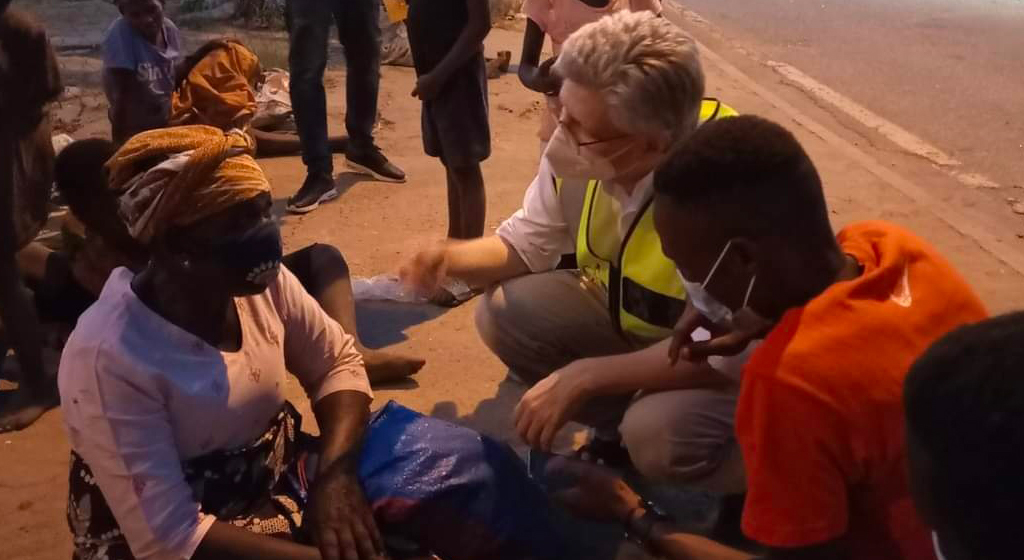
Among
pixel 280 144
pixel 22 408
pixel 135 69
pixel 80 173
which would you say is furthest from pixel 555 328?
pixel 280 144

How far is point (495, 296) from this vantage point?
3232 mm

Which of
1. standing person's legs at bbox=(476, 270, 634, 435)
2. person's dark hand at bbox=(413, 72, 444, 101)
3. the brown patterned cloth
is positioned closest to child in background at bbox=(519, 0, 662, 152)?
person's dark hand at bbox=(413, 72, 444, 101)

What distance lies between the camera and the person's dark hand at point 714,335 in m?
2.05

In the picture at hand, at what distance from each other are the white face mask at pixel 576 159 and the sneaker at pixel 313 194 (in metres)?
2.80

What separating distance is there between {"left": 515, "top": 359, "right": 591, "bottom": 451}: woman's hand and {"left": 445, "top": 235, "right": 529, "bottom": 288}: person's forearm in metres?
0.54

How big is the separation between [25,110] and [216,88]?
4.86 feet

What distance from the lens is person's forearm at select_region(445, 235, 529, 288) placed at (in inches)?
121

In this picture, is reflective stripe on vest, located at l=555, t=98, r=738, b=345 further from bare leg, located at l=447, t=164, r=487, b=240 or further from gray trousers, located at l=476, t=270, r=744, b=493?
bare leg, located at l=447, t=164, r=487, b=240

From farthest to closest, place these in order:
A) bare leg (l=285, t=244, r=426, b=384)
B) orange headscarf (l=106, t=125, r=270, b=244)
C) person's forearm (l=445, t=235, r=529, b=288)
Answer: bare leg (l=285, t=244, r=426, b=384) → person's forearm (l=445, t=235, r=529, b=288) → orange headscarf (l=106, t=125, r=270, b=244)

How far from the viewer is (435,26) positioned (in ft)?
14.4

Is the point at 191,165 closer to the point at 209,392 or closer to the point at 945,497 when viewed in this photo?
the point at 209,392

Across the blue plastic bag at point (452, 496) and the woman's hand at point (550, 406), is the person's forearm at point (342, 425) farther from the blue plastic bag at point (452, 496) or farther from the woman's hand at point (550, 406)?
the woman's hand at point (550, 406)

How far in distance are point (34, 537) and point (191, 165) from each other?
1.33 m

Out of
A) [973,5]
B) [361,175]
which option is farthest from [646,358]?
[973,5]
